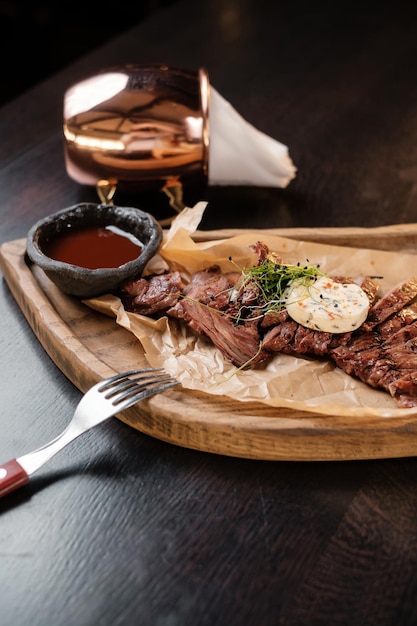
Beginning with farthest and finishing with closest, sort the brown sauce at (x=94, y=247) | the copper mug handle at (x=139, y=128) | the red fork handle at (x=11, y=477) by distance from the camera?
the copper mug handle at (x=139, y=128)
the brown sauce at (x=94, y=247)
the red fork handle at (x=11, y=477)

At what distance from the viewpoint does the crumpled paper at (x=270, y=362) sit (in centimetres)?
255

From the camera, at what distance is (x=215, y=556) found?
2123 millimetres

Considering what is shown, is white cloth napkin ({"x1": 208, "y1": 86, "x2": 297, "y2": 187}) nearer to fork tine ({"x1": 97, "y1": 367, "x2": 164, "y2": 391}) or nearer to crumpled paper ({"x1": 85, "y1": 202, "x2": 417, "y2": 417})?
crumpled paper ({"x1": 85, "y1": 202, "x2": 417, "y2": 417})

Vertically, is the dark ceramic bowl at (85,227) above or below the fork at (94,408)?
above

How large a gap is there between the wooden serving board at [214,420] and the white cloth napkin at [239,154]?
113 centimetres

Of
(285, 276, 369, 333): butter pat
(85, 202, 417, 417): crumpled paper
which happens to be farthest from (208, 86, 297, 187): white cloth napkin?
(285, 276, 369, 333): butter pat

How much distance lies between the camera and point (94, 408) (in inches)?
94.1

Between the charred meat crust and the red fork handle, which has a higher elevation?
the red fork handle

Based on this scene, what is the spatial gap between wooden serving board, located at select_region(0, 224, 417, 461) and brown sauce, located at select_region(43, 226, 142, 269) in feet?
0.73

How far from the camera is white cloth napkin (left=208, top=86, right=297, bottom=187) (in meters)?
3.49

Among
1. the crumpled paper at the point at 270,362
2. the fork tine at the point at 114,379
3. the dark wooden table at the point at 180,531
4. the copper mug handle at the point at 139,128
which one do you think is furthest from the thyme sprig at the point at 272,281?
the copper mug handle at the point at 139,128

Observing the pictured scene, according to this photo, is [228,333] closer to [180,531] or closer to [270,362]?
[270,362]

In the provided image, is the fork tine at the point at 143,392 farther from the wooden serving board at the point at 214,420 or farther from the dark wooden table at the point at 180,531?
the dark wooden table at the point at 180,531

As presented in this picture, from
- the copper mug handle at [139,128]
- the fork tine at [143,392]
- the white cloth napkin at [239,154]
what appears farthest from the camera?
the white cloth napkin at [239,154]
